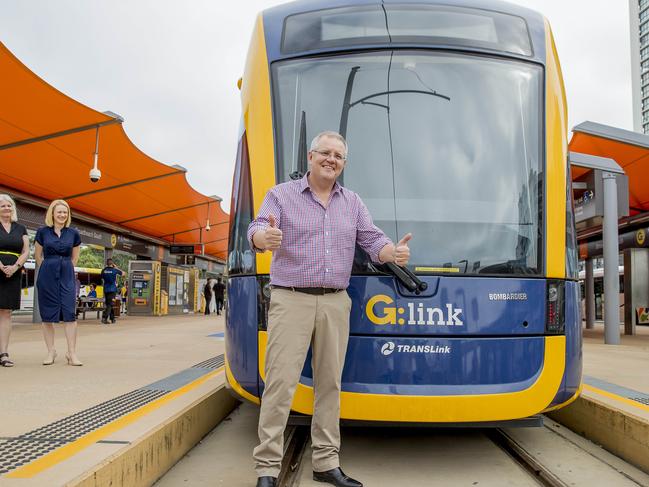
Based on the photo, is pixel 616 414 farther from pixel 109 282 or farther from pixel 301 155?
pixel 109 282

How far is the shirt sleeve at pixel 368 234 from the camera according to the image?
2.97 m

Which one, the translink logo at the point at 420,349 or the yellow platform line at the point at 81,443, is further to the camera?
the translink logo at the point at 420,349

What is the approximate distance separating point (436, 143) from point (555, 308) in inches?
45.9

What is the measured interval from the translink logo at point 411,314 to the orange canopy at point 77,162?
6.81 m

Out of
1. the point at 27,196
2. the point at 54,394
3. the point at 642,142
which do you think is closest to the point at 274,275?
the point at 54,394

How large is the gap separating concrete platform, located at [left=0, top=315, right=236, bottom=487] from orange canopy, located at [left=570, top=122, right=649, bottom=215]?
786cm

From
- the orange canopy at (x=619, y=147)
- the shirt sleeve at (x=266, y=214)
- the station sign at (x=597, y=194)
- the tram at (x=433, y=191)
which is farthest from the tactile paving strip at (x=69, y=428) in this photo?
the orange canopy at (x=619, y=147)

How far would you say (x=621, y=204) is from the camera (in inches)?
373

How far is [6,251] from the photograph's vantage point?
577 cm

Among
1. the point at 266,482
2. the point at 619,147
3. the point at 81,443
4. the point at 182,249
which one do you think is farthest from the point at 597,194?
the point at 182,249

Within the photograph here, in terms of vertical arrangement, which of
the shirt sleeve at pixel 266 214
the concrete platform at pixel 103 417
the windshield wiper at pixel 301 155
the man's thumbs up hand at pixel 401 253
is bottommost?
the concrete platform at pixel 103 417

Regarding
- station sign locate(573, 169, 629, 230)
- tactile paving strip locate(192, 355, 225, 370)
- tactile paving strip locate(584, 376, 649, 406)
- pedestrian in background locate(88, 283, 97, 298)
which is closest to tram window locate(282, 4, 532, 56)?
tactile paving strip locate(584, 376, 649, 406)

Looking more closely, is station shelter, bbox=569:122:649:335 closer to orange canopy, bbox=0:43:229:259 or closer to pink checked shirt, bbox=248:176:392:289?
pink checked shirt, bbox=248:176:392:289

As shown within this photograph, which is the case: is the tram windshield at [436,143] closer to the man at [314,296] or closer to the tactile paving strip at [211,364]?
the man at [314,296]
